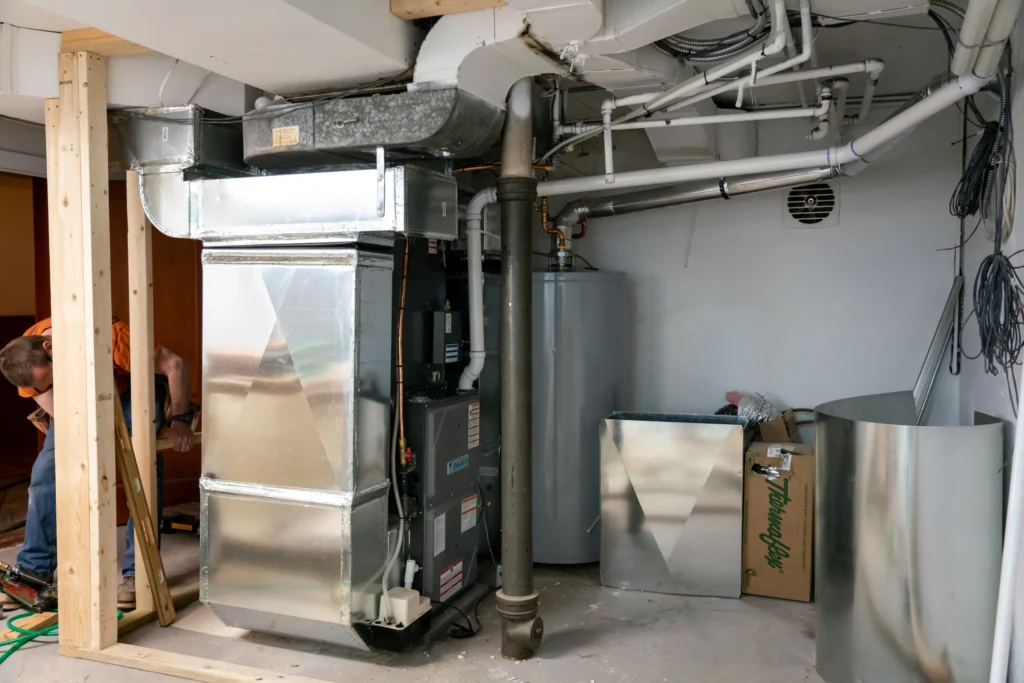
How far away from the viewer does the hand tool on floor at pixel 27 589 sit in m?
3.39

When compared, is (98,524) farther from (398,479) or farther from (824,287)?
(824,287)

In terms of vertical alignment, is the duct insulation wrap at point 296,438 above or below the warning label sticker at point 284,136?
below

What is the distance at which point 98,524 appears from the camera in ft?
9.88

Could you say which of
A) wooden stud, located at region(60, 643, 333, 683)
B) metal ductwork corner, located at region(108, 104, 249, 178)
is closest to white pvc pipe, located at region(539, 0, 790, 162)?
metal ductwork corner, located at region(108, 104, 249, 178)

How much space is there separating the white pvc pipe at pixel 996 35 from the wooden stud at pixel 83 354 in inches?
118

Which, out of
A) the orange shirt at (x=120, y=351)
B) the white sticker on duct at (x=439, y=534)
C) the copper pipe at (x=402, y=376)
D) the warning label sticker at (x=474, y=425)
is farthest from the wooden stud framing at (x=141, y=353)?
the warning label sticker at (x=474, y=425)

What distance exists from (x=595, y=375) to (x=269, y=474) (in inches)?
68.2

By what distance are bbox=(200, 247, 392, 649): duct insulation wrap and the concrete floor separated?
13 cm

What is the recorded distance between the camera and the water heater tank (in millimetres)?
3914

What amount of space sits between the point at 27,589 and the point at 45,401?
84 centimetres

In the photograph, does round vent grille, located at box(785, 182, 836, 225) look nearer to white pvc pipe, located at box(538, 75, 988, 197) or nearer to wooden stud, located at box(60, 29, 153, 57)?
white pvc pipe, located at box(538, 75, 988, 197)

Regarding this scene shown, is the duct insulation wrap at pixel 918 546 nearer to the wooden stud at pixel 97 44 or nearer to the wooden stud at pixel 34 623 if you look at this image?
the wooden stud at pixel 97 44

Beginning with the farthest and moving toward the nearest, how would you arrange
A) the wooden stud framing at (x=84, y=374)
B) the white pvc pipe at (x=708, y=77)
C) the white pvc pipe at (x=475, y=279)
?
the white pvc pipe at (x=475, y=279) < the wooden stud framing at (x=84, y=374) < the white pvc pipe at (x=708, y=77)

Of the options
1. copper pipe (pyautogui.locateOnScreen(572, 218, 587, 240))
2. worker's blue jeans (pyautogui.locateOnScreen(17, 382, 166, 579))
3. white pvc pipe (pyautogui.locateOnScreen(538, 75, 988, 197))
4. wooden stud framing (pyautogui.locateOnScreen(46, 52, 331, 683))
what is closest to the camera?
wooden stud framing (pyautogui.locateOnScreen(46, 52, 331, 683))
